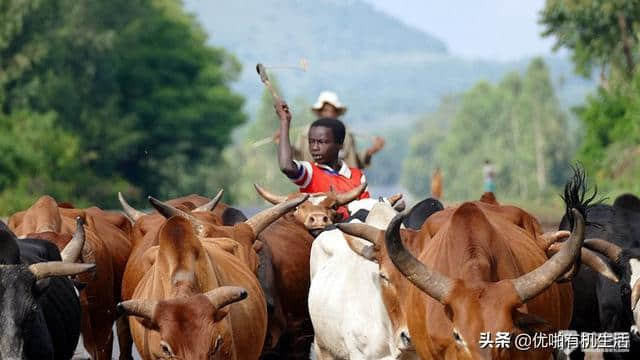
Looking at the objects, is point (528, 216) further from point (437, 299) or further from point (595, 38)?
point (595, 38)

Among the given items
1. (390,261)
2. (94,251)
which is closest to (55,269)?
(390,261)

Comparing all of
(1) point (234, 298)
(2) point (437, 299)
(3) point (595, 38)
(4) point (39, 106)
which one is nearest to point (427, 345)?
(2) point (437, 299)

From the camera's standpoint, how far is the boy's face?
14656mm

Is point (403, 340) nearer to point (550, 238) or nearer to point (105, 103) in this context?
point (550, 238)

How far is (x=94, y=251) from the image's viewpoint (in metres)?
14.8

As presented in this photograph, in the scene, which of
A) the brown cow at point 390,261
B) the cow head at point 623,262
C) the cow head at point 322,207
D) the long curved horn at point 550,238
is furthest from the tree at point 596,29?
the brown cow at point 390,261

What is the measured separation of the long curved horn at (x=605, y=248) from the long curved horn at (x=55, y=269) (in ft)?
13.1

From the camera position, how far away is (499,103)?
518ft

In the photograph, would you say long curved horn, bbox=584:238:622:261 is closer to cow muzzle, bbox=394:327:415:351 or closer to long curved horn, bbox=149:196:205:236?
cow muzzle, bbox=394:327:415:351

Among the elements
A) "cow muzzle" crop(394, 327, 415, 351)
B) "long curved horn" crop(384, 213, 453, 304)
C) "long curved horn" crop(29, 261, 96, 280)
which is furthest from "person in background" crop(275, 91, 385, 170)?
"long curved horn" crop(384, 213, 453, 304)

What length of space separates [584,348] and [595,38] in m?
44.1

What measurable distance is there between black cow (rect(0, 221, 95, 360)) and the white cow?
5.99 ft

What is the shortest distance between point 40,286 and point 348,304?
237 centimetres

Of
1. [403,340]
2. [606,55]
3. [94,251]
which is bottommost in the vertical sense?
[94,251]
